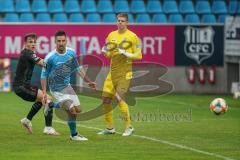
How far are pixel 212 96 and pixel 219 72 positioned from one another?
54.5 inches

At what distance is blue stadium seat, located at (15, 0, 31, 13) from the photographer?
25.9 meters

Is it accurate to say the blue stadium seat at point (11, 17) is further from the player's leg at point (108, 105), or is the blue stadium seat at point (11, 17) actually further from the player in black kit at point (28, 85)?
the player's leg at point (108, 105)

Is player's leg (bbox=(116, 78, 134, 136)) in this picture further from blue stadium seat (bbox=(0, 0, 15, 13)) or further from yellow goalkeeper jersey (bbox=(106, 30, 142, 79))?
blue stadium seat (bbox=(0, 0, 15, 13))

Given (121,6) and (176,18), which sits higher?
(121,6)

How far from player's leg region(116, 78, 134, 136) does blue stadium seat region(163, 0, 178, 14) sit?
13.0 metres

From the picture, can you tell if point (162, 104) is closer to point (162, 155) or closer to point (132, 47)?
point (132, 47)

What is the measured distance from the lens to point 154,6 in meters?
27.4

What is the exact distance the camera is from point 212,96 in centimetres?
2408

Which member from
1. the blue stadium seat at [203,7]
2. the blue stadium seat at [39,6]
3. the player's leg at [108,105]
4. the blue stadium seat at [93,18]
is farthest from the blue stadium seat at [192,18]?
the player's leg at [108,105]

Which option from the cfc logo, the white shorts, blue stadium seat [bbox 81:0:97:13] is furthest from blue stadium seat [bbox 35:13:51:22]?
the white shorts

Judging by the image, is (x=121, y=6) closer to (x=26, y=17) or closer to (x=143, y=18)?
(x=143, y=18)

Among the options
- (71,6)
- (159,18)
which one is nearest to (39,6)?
(71,6)

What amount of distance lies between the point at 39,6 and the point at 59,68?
12.8 metres

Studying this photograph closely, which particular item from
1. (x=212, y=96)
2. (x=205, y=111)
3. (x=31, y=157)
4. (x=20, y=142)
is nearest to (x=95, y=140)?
(x=20, y=142)
